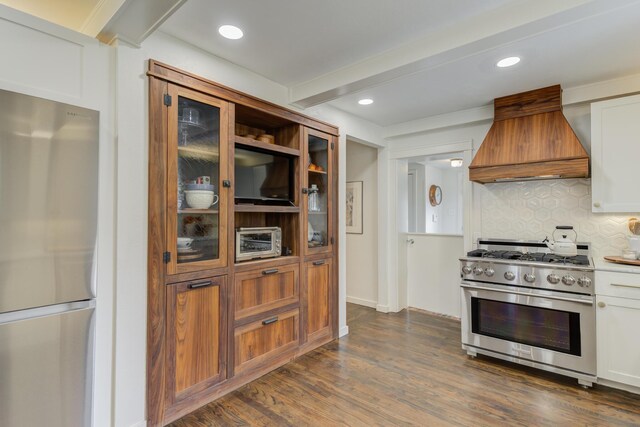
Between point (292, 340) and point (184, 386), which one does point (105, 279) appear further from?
point (292, 340)

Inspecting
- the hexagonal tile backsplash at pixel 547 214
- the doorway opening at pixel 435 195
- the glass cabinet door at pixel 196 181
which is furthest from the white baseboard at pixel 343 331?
the doorway opening at pixel 435 195

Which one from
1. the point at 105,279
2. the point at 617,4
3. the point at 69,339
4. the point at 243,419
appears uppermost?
the point at 617,4

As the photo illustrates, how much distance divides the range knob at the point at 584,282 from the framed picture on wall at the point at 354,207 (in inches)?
108

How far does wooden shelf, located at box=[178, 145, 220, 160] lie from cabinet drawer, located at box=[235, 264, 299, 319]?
936 millimetres

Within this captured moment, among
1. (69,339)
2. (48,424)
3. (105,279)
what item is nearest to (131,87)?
(105,279)

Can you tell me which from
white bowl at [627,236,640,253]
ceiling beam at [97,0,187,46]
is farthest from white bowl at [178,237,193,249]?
white bowl at [627,236,640,253]

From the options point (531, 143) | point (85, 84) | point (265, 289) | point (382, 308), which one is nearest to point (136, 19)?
point (85, 84)

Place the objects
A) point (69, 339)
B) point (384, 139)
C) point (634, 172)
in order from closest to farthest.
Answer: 1. point (69, 339)
2. point (634, 172)
3. point (384, 139)

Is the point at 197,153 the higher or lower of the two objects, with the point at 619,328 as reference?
higher

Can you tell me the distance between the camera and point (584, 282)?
8.14 feet

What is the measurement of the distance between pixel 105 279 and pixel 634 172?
3.98m

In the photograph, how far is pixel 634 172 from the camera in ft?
8.43

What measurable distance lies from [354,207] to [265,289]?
2.50 meters

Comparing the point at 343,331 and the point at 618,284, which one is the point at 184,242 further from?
the point at 618,284
